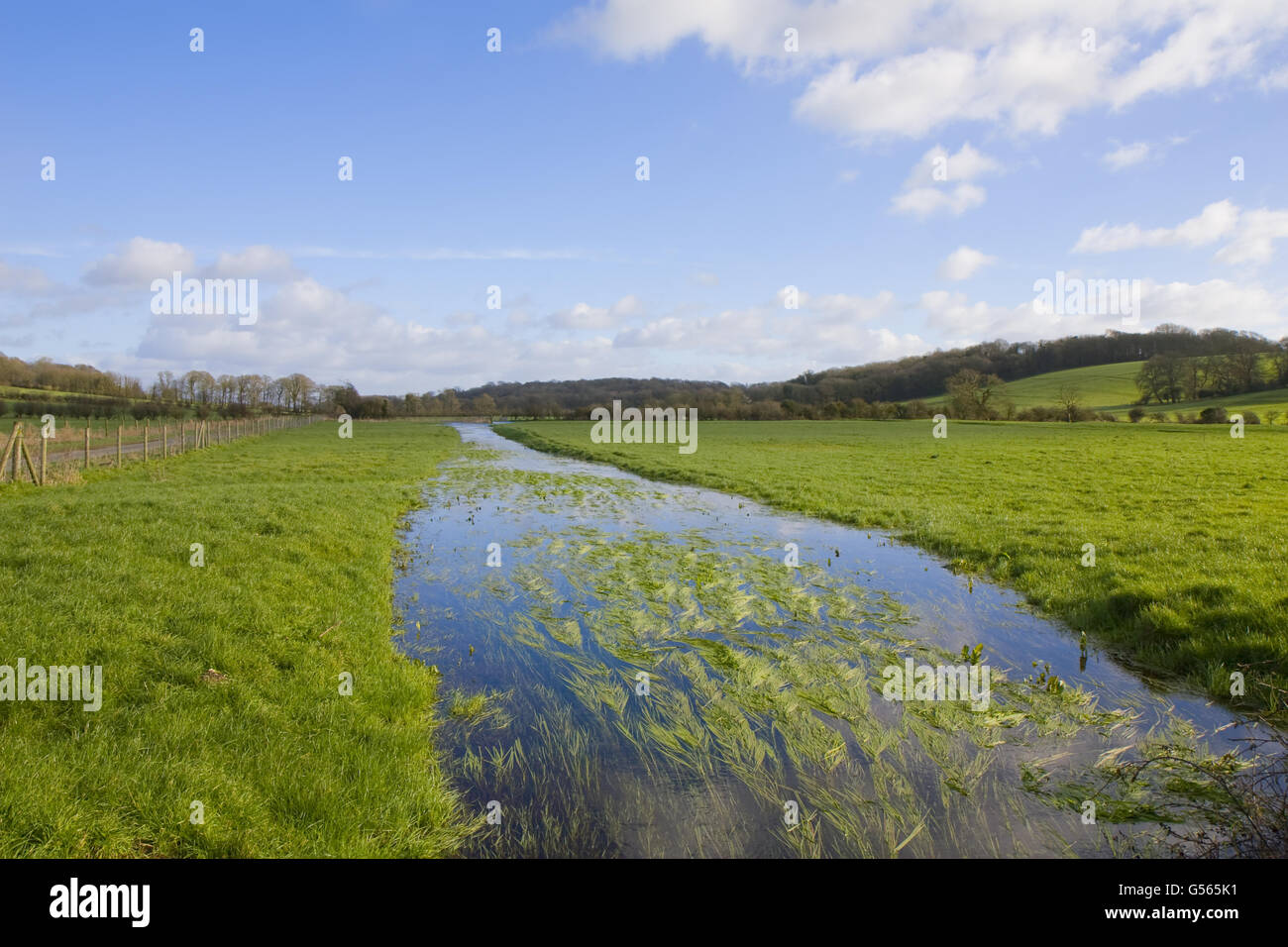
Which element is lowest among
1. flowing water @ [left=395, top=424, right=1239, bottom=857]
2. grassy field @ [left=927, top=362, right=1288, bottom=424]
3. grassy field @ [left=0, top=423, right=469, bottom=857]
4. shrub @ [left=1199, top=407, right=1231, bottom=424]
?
flowing water @ [left=395, top=424, right=1239, bottom=857]

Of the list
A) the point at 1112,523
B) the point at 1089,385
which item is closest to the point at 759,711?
the point at 1112,523

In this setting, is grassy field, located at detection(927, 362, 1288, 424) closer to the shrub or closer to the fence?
the shrub

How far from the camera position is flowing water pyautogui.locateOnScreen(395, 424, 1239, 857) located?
15.4 feet

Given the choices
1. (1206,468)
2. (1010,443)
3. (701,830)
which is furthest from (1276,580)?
(1010,443)

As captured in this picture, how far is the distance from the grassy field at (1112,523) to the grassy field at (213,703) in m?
8.66

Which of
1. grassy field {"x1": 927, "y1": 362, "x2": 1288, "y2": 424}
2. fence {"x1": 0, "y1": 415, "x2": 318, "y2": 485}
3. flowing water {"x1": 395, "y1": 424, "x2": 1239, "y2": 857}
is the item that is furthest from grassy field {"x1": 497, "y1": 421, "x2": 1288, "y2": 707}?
grassy field {"x1": 927, "y1": 362, "x2": 1288, "y2": 424}

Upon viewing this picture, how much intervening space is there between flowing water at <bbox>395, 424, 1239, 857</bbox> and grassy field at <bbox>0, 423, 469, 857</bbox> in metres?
0.65

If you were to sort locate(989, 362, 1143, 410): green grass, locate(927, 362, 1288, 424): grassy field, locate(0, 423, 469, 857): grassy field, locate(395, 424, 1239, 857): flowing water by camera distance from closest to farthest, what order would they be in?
locate(0, 423, 469, 857): grassy field, locate(395, 424, 1239, 857): flowing water, locate(927, 362, 1288, 424): grassy field, locate(989, 362, 1143, 410): green grass

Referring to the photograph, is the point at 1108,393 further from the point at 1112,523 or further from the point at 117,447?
the point at 117,447

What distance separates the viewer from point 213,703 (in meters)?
5.93

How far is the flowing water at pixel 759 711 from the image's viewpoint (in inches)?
185
